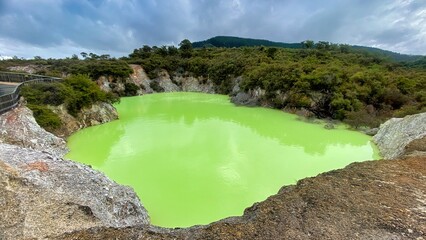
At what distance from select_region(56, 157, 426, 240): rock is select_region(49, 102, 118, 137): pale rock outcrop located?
13445mm

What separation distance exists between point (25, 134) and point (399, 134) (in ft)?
53.7

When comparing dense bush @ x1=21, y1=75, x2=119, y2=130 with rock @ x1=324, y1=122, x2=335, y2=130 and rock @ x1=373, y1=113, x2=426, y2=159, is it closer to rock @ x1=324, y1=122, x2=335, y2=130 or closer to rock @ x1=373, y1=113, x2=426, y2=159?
rock @ x1=324, y1=122, x2=335, y2=130

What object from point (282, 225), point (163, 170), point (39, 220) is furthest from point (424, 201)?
point (163, 170)

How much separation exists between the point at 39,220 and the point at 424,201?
22.9 feet

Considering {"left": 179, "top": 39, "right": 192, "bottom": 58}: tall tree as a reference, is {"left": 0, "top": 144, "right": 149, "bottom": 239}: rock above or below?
below

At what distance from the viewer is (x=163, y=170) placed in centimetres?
1066

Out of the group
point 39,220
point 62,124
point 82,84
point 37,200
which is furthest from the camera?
point 82,84

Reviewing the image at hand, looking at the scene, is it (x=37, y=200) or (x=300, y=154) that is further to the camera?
(x=300, y=154)

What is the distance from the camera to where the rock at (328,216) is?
4.35 metres

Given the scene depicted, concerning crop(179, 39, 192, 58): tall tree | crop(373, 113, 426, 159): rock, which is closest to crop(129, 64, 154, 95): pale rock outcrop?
crop(179, 39, 192, 58): tall tree

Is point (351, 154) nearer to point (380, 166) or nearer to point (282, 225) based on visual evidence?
point (380, 166)

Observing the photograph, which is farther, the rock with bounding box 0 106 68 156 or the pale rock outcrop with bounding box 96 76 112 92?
the pale rock outcrop with bounding box 96 76 112 92

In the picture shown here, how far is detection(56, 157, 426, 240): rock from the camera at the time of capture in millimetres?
4348

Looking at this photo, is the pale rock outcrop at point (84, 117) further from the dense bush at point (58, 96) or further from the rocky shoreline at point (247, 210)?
the rocky shoreline at point (247, 210)
